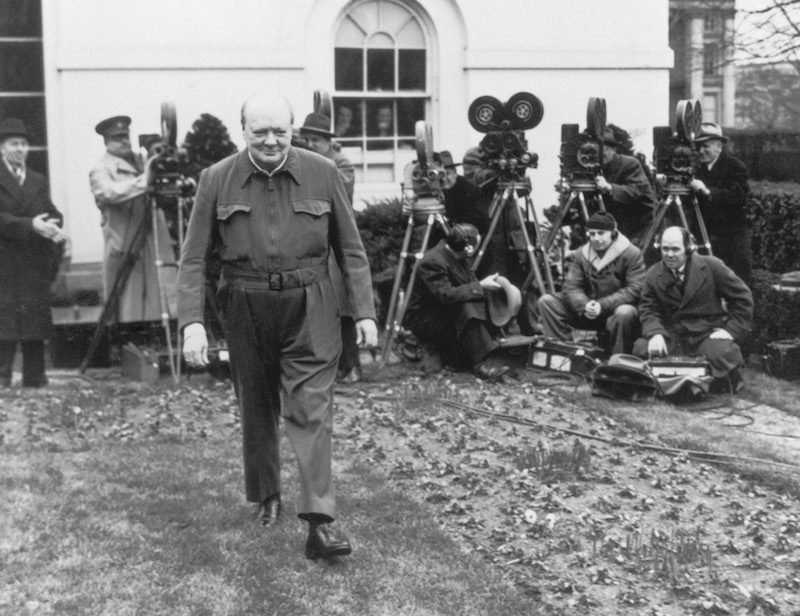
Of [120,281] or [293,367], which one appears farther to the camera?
[120,281]

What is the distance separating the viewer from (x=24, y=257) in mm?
10547

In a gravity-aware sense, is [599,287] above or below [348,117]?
below

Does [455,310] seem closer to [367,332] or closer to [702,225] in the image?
[702,225]

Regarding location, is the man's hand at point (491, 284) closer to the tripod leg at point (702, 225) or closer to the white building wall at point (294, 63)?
the tripod leg at point (702, 225)

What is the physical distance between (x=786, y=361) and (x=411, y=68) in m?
5.51

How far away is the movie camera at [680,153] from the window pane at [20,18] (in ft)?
19.6

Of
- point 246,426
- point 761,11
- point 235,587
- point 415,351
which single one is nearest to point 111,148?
point 415,351

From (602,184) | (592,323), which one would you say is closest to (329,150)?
(602,184)

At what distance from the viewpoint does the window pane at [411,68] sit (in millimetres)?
14617

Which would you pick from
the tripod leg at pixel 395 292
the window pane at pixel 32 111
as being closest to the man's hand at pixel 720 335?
the tripod leg at pixel 395 292

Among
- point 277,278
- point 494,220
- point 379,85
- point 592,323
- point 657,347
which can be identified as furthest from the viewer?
point 379,85

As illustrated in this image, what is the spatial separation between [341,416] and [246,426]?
2.91 metres

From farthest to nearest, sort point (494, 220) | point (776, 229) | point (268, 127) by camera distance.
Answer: point (776, 229)
point (494, 220)
point (268, 127)

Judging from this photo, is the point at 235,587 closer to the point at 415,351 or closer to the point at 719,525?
the point at 719,525
